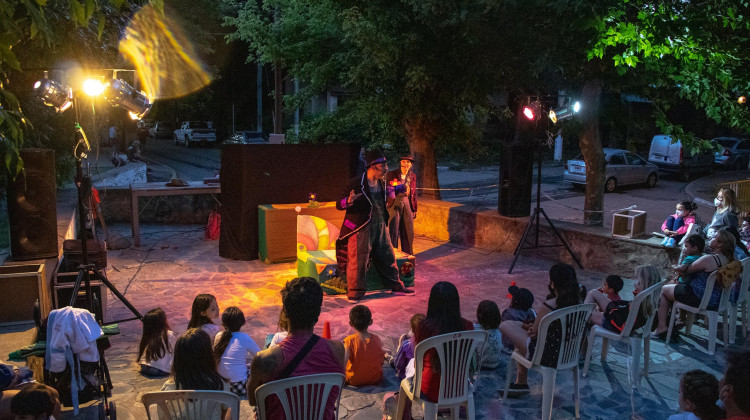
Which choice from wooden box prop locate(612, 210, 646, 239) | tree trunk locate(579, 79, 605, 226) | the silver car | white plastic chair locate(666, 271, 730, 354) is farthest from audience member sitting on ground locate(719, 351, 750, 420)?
the silver car

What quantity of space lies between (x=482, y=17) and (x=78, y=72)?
5.99 meters

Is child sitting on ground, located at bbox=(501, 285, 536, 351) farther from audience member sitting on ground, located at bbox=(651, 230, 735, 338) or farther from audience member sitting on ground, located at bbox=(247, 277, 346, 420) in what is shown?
audience member sitting on ground, located at bbox=(247, 277, 346, 420)

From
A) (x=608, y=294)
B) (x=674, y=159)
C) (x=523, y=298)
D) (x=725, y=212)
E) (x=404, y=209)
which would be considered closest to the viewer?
(x=523, y=298)

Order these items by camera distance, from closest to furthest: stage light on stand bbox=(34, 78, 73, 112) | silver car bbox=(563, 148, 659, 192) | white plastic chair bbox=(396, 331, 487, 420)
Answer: white plastic chair bbox=(396, 331, 487, 420) < stage light on stand bbox=(34, 78, 73, 112) < silver car bbox=(563, 148, 659, 192)

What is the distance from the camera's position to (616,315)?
512 cm

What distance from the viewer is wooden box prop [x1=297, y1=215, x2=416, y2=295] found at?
7738 mm

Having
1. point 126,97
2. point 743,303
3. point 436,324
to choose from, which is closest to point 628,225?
point 743,303

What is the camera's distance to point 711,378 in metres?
3.33

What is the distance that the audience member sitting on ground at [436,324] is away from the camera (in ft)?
13.1

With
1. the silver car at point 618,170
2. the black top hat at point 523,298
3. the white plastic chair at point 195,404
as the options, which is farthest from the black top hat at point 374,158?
the silver car at point 618,170

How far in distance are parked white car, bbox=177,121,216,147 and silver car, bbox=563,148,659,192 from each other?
21.7m

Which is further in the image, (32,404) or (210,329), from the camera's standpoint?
(210,329)

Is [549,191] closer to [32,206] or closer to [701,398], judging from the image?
[32,206]

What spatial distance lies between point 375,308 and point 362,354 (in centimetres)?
222
